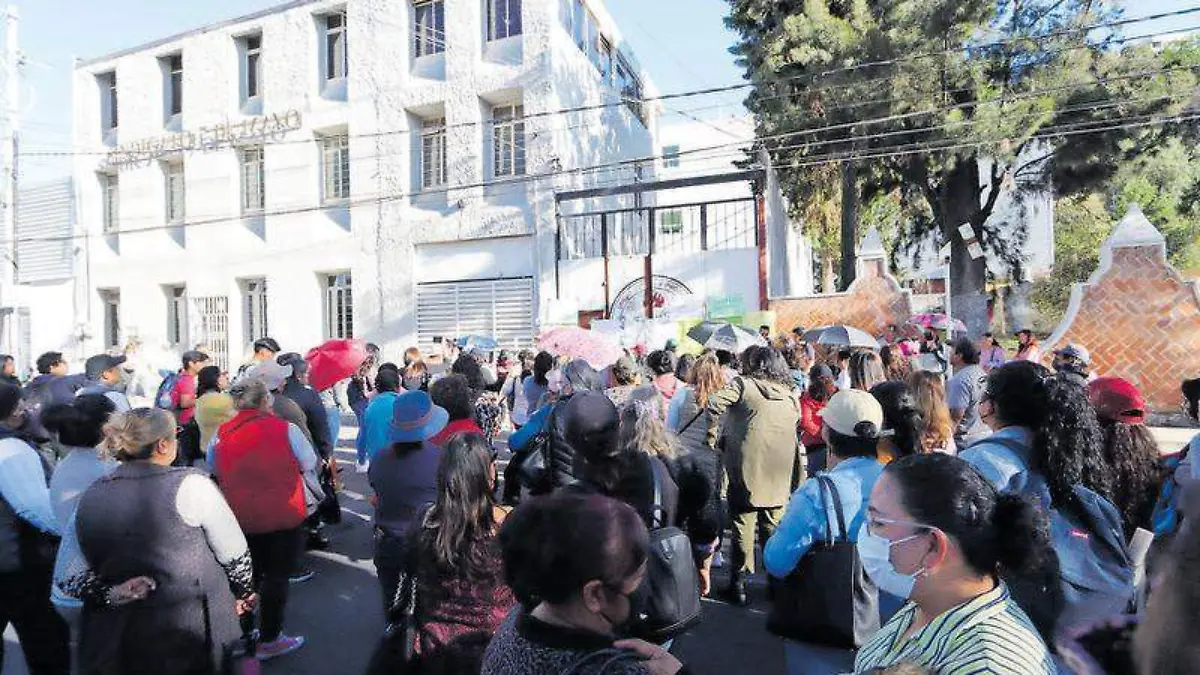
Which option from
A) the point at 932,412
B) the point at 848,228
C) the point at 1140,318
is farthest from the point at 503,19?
the point at 932,412

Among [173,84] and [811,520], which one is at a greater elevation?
[173,84]

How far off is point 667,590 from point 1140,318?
14215mm

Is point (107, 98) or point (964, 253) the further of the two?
point (107, 98)

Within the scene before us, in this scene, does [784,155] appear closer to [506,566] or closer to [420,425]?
[420,425]

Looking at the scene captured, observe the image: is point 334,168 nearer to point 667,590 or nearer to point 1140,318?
point 1140,318

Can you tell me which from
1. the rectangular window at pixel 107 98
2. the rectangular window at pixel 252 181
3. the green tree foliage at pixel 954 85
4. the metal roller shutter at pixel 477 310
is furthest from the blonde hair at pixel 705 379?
the rectangular window at pixel 107 98

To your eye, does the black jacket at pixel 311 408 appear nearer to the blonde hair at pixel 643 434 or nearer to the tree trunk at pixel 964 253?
the blonde hair at pixel 643 434

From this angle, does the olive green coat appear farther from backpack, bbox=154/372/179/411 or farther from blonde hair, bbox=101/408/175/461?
backpack, bbox=154/372/179/411

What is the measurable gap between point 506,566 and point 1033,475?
2105mm

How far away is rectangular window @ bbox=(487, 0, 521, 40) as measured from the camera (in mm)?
18594

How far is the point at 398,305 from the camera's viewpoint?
1984cm

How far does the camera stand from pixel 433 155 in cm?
1992

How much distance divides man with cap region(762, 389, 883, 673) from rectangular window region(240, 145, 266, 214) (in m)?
21.9

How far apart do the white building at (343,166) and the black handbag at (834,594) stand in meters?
15.1
